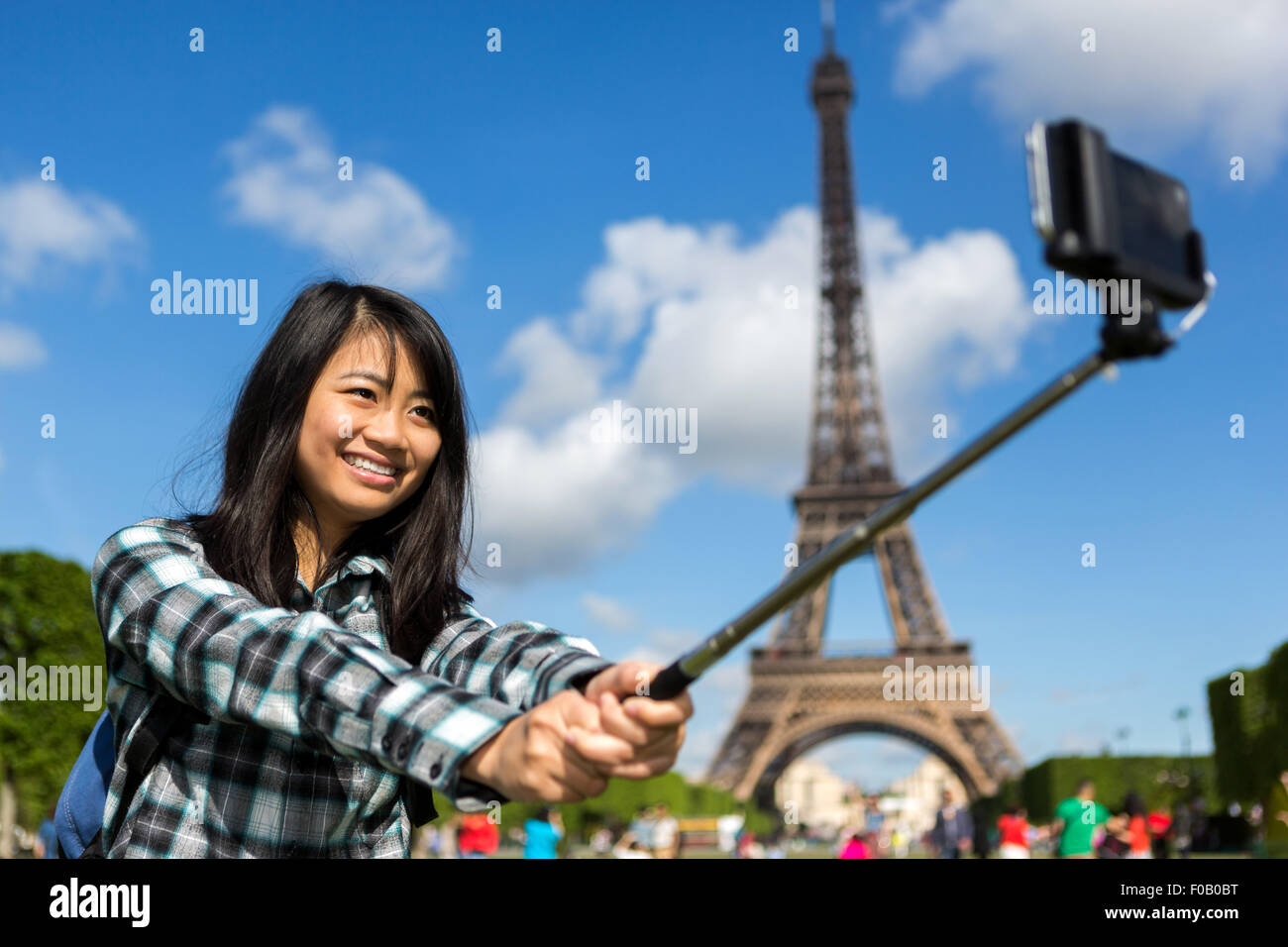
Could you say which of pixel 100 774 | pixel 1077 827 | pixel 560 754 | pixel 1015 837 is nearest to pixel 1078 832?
pixel 1077 827

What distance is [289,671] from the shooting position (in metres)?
1.92

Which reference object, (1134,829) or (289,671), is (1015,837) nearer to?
(1134,829)

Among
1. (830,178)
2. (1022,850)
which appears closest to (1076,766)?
(1022,850)

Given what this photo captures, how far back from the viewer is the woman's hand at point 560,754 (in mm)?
1690

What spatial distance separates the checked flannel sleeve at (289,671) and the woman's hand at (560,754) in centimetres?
7

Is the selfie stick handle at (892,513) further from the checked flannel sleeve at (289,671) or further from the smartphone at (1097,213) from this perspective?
the checked flannel sleeve at (289,671)

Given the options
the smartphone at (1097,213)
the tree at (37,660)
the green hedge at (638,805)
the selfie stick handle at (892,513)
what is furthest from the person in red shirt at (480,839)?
the green hedge at (638,805)

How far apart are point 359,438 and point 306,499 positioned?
0.62ft

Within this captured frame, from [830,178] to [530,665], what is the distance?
195 feet

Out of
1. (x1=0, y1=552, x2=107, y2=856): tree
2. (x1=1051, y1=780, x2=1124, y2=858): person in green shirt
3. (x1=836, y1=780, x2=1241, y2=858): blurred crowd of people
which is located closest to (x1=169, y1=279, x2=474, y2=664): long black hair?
(x1=836, y1=780, x2=1241, y2=858): blurred crowd of people
